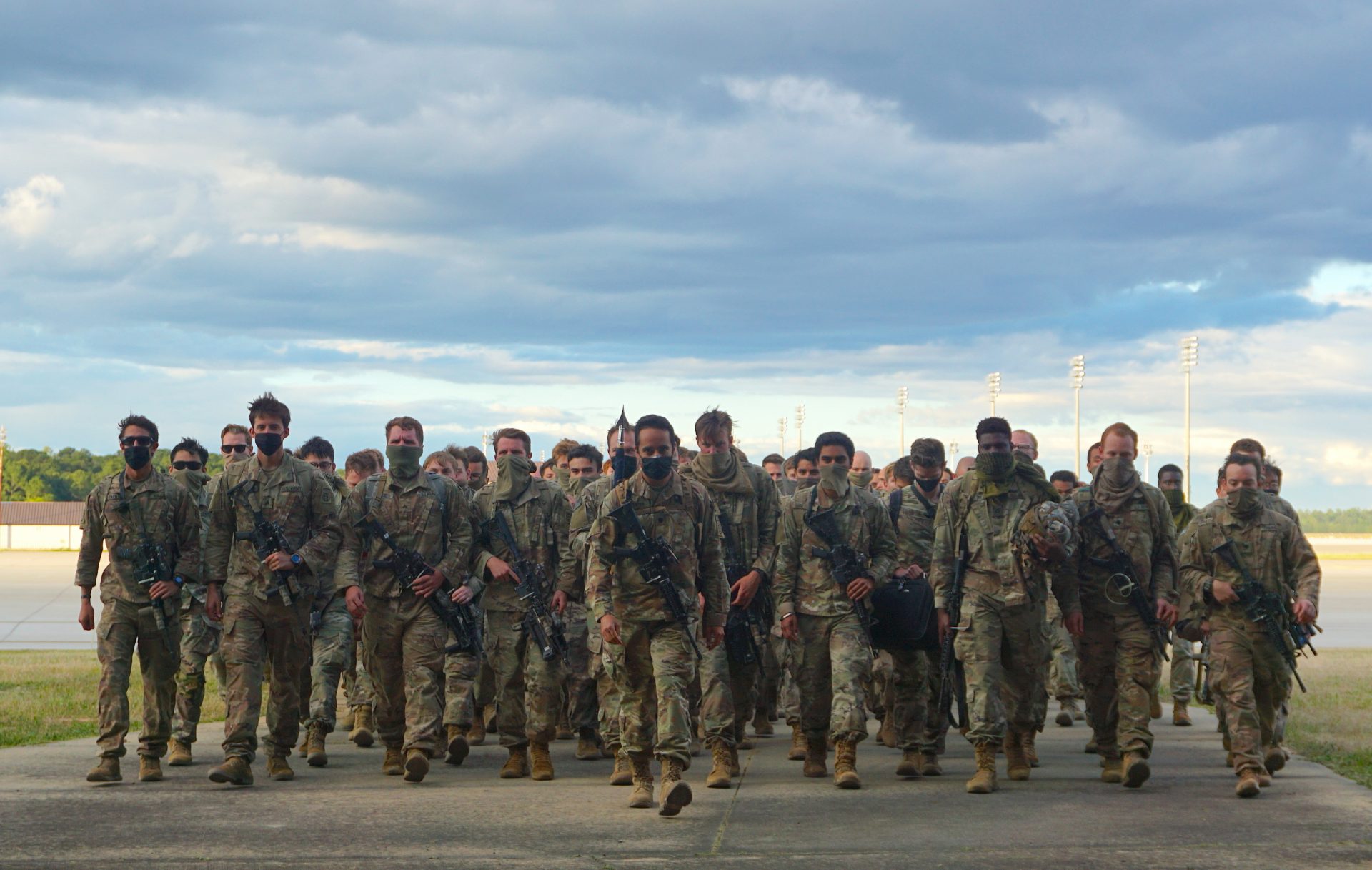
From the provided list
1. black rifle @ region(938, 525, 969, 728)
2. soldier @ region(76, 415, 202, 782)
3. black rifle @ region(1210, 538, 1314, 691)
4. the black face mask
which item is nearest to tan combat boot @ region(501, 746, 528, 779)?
soldier @ region(76, 415, 202, 782)

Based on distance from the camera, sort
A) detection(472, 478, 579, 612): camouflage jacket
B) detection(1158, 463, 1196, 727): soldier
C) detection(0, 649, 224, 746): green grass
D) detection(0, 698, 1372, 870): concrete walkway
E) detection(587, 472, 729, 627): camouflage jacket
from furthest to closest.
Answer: detection(1158, 463, 1196, 727): soldier
detection(0, 649, 224, 746): green grass
detection(472, 478, 579, 612): camouflage jacket
detection(587, 472, 729, 627): camouflage jacket
detection(0, 698, 1372, 870): concrete walkway

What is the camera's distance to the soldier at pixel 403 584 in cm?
920

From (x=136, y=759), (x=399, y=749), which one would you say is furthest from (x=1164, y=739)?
(x=136, y=759)

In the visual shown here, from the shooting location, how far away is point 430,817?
809 cm

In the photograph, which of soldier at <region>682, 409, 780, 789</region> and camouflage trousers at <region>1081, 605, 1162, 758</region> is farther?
soldier at <region>682, 409, 780, 789</region>

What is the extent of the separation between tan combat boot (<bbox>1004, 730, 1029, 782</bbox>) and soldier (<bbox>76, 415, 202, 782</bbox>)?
5375 millimetres

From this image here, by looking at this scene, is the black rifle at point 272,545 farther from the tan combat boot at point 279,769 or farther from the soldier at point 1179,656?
the soldier at point 1179,656

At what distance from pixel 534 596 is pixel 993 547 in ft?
9.77

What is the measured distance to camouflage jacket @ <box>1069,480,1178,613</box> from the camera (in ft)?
30.8

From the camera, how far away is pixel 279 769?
9547mm

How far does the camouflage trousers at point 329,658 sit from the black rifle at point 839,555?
3433mm

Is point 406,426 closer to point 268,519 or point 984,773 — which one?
point 268,519

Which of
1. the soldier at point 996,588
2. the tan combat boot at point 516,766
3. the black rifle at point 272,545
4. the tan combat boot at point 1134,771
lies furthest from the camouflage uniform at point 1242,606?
the black rifle at point 272,545

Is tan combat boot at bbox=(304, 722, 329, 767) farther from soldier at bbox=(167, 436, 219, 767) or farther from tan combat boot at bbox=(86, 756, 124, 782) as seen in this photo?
tan combat boot at bbox=(86, 756, 124, 782)
